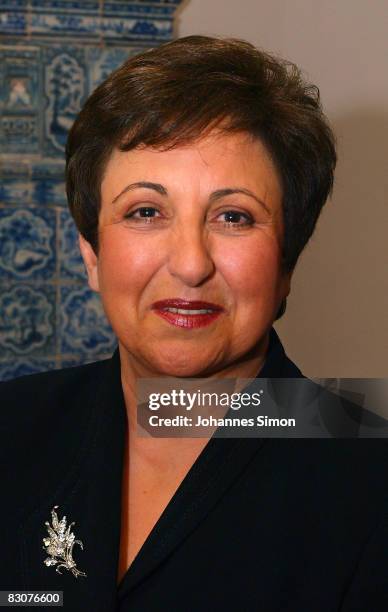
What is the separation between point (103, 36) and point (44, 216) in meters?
0.40

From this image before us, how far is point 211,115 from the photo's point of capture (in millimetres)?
898

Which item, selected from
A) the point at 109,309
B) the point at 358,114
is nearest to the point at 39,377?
the point at 109,309

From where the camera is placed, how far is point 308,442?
96cm

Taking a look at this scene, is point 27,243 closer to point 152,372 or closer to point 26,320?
point 26,320

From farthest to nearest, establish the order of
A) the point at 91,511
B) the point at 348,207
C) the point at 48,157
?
1. the point at 48,157
2. the point at 348,207
3. the point at 91,511

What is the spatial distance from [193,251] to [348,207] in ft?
2.26

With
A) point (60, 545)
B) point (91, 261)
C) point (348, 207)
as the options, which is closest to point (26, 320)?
point (348, 207)

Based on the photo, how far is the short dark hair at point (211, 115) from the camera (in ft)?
2.98

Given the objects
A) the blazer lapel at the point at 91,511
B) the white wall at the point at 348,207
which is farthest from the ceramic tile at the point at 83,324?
the blazer lapel at the point at 91,511

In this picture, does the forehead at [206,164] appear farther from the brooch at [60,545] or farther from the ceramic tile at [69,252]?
the ceramic tile at [69,252]

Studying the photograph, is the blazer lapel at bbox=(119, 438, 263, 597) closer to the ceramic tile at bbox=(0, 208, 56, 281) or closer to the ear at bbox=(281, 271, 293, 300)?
the ear at bbox=(281, 271, 293, 300)

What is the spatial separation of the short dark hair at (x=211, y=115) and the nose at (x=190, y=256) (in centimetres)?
9

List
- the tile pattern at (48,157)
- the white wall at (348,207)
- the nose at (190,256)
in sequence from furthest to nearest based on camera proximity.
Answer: the tile pattern at (48,157) < the white wall at (348,207) < the nose at (190,256)

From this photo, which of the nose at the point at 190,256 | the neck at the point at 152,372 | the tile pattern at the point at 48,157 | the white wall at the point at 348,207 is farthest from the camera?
the tile pattern at the point at 48,157
